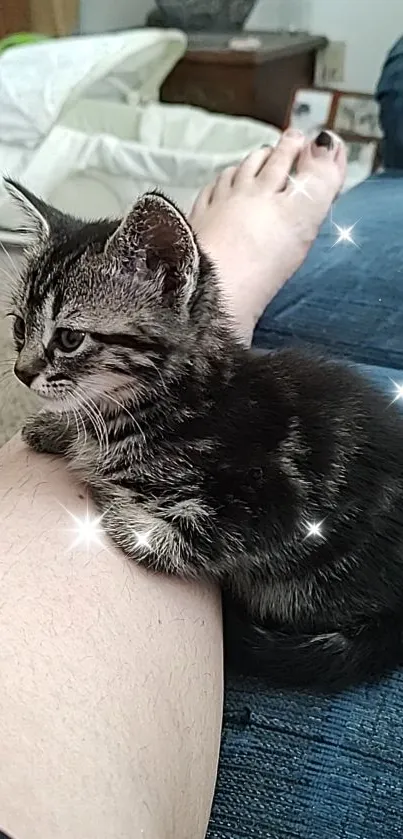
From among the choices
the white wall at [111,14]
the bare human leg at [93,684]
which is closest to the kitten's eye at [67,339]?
the bare human leg at [93,684]

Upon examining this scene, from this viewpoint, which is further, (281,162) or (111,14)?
(111,14)

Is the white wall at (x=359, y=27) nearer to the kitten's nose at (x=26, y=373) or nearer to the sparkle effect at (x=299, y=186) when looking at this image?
the sparkle effect at (x=299, y=186)

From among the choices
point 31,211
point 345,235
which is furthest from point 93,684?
point 345,235

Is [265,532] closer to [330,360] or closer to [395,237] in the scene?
[330,360]

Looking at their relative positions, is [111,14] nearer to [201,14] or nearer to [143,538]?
[201,14]

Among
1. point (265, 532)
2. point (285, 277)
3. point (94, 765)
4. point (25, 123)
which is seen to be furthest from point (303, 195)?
point (94, 765)
